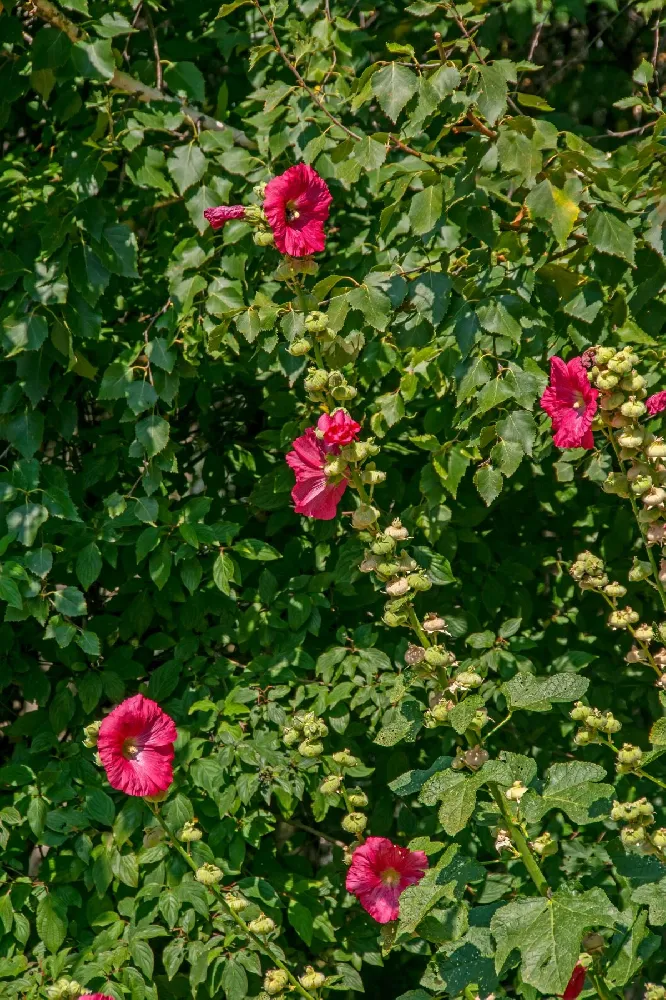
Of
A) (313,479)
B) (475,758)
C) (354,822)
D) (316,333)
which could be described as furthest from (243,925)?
(316,333)

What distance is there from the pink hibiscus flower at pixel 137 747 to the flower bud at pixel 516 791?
1.85ft

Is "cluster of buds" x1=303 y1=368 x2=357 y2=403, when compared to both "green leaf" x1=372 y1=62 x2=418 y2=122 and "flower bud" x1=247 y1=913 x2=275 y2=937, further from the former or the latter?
"flower bud" x1=247 y1=913 x2=275 y2=937

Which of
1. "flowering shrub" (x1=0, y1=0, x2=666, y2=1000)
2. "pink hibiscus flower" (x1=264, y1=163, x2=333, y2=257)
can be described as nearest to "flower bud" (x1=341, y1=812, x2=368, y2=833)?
"flowering shrub" (x1=0, y1=0, x2=666, y2=1000)

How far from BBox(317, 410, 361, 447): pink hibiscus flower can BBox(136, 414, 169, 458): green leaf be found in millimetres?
678

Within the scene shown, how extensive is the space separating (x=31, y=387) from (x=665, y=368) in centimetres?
122

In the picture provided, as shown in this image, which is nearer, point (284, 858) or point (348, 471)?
point (348, 471)

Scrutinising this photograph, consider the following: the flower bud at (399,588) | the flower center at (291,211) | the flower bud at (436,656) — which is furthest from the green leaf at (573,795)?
the flower center at (291,211)

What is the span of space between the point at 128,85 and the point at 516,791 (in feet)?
5.10

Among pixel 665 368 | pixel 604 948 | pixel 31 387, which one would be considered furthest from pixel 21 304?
pixel 604 948

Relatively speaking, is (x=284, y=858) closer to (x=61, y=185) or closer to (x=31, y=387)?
(x=31, y=387)

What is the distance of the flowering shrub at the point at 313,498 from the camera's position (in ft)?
5.89

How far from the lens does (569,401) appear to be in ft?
5.95

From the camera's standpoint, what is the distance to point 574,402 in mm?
1812

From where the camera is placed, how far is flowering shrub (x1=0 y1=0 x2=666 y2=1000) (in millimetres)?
1795
